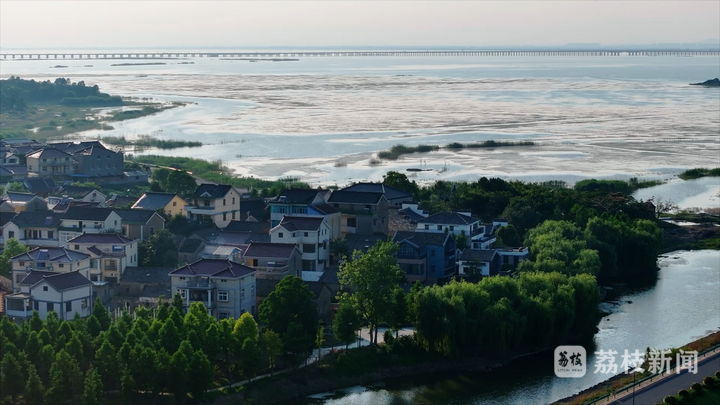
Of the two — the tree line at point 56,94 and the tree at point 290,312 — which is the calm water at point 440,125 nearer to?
the tree line at point 56,94

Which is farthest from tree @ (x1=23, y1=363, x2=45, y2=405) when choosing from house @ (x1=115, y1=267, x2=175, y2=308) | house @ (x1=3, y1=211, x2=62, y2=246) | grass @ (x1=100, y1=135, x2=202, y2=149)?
grass @ (x1=100, y1=135, x2=202, y2=149)

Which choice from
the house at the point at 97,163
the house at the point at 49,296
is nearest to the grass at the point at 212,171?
the house at the point at 97,163

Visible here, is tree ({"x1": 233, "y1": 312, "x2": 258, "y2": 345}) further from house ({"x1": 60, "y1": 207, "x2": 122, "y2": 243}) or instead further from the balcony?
house ({"x1": 60, "y1": 207, "x2": 122, "y2": 243})

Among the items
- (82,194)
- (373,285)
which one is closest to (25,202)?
(82,194)

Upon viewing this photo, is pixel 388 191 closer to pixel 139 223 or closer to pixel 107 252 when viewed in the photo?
→ pixel 139 223

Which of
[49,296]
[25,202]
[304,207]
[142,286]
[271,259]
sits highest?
[304,207]

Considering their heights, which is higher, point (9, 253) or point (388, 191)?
point (388, 191)

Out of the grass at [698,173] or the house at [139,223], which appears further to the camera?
the grass at [698,173]

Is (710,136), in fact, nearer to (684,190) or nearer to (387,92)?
(684,190)
